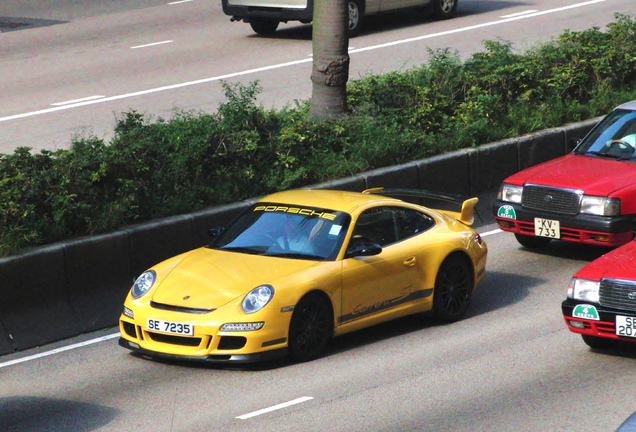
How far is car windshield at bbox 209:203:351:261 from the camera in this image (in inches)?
403

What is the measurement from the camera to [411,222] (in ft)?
36.1

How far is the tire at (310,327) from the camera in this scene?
9.61m

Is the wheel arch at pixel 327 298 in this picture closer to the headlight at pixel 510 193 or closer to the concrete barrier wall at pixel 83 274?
the concrete barrier wall at pixel 83 274

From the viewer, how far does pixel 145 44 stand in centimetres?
2478

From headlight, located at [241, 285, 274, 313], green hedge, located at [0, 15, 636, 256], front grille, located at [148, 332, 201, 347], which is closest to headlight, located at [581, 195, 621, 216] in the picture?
green hedge, located at [0, 15, 636, 256]

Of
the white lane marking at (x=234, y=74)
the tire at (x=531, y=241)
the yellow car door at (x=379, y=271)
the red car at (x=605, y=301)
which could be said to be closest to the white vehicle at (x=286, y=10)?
the white lane marking at (x=234, y=74)

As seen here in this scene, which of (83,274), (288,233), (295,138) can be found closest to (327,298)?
(288,233)

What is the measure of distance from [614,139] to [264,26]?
1331 centimetres

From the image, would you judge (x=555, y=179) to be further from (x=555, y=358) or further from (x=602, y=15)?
(x=602, y=15)

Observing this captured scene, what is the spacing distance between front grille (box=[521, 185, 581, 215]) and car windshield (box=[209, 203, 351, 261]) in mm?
3426

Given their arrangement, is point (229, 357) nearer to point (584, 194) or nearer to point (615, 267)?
point (615, 267)

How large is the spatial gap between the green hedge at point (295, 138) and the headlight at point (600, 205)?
3.04 meters

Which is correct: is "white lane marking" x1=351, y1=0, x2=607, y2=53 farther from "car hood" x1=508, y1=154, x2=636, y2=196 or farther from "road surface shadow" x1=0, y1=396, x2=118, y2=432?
"road surface shadow" x1=0, y1=396, x2=118, y2=432

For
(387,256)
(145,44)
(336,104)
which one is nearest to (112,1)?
(145,44)
